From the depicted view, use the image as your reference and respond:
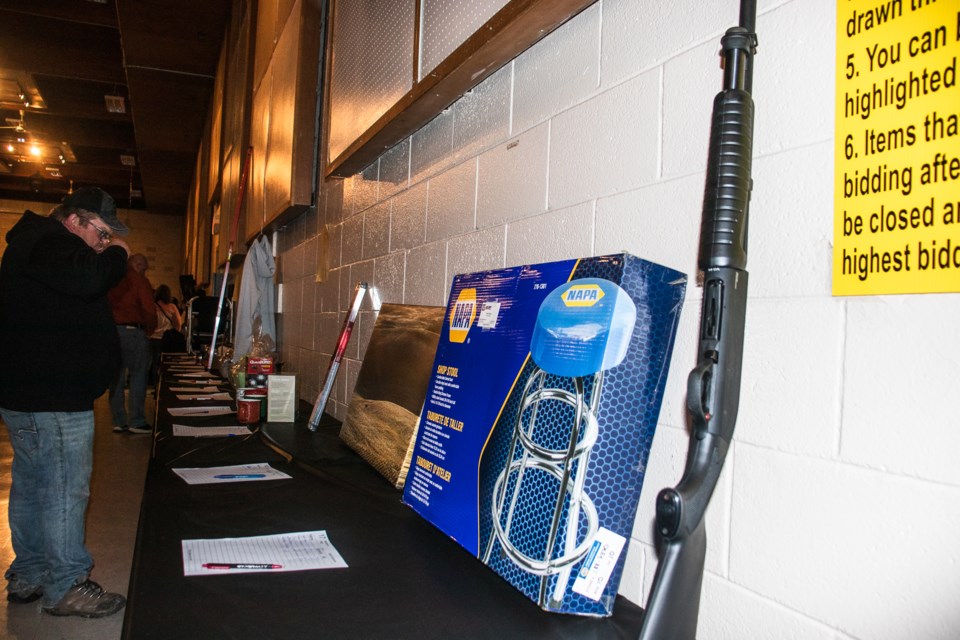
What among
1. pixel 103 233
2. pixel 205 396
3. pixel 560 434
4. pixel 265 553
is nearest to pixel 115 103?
pixel 205 396

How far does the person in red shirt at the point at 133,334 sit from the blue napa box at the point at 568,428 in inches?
188

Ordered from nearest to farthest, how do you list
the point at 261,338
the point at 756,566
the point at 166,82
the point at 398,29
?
the point at 756,566 → the point at 398,29 → the point at 261,338 → the point at 166,82

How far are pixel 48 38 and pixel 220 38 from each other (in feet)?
6.37

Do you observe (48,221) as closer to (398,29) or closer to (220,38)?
(398,29)

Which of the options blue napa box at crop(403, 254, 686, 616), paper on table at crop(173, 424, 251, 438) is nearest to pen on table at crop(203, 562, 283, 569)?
blue napa box at crop(403, 254, 686, 616)

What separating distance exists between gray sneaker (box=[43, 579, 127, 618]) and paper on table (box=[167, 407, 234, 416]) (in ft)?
1.98

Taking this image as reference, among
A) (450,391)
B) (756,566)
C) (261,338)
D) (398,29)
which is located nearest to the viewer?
(756,566)

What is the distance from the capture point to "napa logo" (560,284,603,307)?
0.78 m

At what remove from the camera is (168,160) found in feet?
36.9

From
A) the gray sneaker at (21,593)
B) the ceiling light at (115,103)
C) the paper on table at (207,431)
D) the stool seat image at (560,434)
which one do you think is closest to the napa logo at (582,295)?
the stool seat image at (560,434)

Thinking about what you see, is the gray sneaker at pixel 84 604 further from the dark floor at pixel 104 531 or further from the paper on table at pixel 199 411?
the paper on table at pixel 199 411

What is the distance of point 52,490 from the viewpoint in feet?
6.62

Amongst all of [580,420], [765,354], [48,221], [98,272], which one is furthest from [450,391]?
[48,221]

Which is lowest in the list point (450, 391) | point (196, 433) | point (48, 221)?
point (196, 433)
